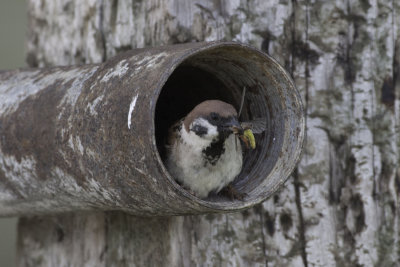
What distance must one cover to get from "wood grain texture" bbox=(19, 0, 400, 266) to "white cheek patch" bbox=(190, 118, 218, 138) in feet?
1.37

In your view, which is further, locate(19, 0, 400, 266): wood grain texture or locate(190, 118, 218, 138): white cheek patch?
locate(19, 0, 400, 266): wood grain texture

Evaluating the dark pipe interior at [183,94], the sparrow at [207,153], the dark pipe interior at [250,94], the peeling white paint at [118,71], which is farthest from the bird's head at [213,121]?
the peeling white paint at [118,71]

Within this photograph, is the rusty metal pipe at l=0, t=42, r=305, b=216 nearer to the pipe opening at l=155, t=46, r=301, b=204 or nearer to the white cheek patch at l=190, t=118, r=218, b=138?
the pipe opening at l=155, t=46, r=301, b=204

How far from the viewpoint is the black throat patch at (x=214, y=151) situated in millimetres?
2895

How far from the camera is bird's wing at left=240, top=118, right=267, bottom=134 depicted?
2816mm

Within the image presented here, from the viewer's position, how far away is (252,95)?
2861 mm

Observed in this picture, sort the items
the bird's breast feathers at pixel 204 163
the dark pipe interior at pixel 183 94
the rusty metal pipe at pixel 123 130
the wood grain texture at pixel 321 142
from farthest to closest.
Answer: the dark pipe interior at pixel 183 94 → the wood grain texture at pixel 321 142 → the bird's breast feathers at pixel 204 163 → the rusty metal pipe at pixel 123 130

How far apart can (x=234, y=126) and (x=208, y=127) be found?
144mm

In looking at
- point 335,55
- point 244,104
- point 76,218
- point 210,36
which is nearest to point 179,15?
point 210,36

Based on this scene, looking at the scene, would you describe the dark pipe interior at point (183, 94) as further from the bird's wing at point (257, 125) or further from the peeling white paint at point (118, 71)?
the peeling white paint at point (118, 71)

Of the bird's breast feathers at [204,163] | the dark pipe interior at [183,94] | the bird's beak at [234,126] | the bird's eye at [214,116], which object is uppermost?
the dark pipe interior at [183,94]

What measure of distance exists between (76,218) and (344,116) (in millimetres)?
1474

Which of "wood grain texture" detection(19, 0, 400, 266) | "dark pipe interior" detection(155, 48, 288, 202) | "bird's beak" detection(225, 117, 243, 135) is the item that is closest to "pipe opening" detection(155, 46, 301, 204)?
"dark pipe interior" detection(155, 48, 288, 202)

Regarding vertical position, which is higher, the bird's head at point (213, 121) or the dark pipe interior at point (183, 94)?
the dark pipe interior at point (183, 94)
